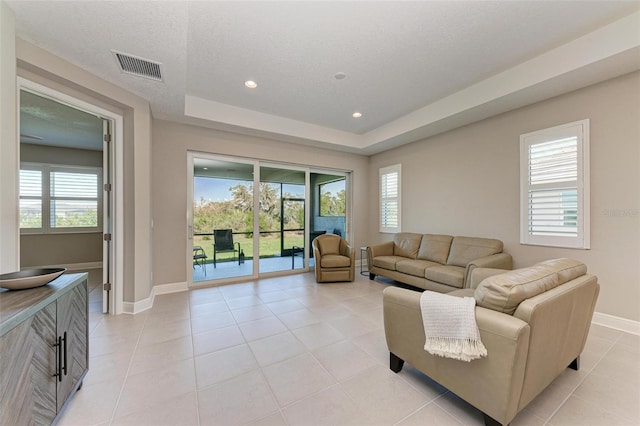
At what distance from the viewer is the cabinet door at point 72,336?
4.80 ft

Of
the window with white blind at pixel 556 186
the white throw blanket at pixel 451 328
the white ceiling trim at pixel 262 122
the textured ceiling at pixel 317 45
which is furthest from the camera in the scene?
the white ceiling trim at pixel 262 122

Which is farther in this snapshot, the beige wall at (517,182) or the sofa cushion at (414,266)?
the sofa cushion at (414,266)

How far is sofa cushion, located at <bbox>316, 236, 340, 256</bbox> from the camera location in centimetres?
496

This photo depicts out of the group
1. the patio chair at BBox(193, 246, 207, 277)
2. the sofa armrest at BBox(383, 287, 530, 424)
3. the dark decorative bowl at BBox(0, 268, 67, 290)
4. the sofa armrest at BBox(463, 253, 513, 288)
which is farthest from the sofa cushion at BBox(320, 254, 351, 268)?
the dark decorative bowl at BBox(0, 268, 67, 290)

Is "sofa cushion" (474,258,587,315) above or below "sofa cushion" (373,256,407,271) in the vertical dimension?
above

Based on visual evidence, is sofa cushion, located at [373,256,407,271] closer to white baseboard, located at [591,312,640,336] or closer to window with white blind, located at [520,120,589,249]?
window with white blind, located at [520,120,589,249]

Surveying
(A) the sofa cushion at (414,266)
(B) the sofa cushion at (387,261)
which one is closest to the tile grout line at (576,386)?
(A) the sofa cushion at (414,266)

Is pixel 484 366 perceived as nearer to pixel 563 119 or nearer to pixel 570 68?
pixel 570 68

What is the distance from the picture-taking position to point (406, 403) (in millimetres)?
1646

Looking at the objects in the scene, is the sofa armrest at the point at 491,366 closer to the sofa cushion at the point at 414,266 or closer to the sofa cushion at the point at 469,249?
the sofa cushion at the point at 414,266

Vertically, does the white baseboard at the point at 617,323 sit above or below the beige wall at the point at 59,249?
below

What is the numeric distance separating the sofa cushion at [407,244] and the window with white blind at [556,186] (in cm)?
158

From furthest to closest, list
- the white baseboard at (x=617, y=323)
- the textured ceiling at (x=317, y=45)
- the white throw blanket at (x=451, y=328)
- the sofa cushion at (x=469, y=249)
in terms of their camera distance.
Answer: the sofa cushion at (x=469, y=249) → the white baseboard at (x=617, y=323) → the textured ceiling at (x=317, y=45) → the white throw blanket at (x=451, y=328)

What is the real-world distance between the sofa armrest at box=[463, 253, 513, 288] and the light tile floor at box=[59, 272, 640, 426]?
100 centimetres
